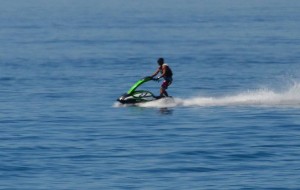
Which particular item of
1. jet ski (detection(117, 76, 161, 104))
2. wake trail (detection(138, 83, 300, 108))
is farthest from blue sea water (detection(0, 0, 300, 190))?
jet ski (detection(117, 76, 161, 104))

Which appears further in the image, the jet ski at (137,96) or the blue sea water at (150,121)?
the jet ski at (137,96)

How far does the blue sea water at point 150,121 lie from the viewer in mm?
26734

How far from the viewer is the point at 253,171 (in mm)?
27016

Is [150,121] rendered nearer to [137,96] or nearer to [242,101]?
[137,96]

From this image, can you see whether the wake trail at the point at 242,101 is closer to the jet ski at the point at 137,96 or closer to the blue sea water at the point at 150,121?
the blue sea water at the point at 150,121

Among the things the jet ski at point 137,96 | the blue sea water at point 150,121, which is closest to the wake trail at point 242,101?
the blue sea water at point 150,121

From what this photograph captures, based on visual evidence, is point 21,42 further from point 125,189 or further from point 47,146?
Result: point 125,189

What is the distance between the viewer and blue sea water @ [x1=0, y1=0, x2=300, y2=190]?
87.7ft

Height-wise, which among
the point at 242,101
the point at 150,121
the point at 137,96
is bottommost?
the point at 150,121

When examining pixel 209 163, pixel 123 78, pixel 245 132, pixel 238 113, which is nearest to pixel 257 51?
pixel 123 78

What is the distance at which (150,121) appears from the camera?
35688 mm

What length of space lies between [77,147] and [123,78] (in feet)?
70.0

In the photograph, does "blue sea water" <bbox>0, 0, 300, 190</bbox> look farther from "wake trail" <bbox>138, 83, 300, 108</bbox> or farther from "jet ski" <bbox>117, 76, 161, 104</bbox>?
"jet ski" <bbox>117, 76, 161, 104</bbox>

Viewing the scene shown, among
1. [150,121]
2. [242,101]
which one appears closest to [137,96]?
[150,121]
